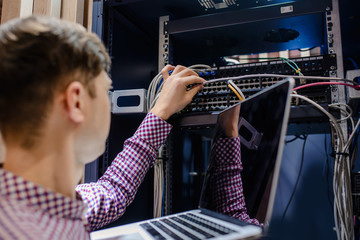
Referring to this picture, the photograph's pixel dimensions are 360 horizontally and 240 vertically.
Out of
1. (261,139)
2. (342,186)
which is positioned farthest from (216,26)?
(342,186)

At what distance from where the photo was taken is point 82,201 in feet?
1.75

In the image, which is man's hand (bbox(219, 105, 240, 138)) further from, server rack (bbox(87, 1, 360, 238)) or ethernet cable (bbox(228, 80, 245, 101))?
server rack (bbox(87, 1, 360, 238))

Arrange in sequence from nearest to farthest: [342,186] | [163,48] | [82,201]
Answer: [82,201], [342,186], [163,48]

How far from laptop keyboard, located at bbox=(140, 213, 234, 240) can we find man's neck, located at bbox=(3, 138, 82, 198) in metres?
0.24

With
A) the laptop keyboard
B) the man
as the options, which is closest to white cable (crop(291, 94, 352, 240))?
the laptop keyboard

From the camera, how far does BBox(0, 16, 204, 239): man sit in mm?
402

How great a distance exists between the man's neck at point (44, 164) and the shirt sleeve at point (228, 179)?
1.33ft

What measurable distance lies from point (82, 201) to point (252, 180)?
13.8 inches

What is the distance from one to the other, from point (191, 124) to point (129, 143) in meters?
0.19

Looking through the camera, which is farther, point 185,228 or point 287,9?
point 287,9

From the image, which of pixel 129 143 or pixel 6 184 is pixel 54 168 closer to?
pixel 6 184

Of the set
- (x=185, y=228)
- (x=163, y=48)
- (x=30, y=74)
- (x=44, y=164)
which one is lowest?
(x=185, y=228)

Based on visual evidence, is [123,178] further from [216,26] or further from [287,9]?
[287,9]

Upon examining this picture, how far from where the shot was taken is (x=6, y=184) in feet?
1.30
